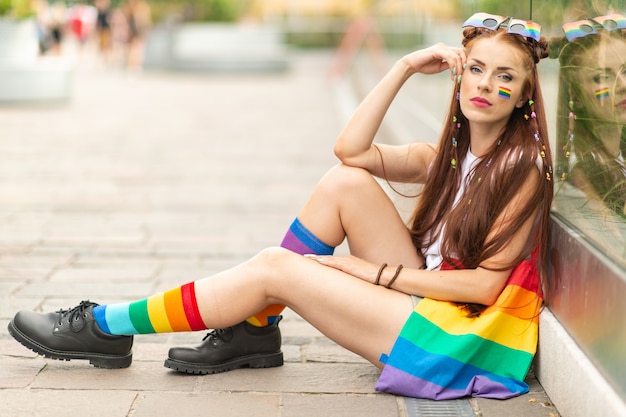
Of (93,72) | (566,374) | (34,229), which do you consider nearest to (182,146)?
(34,229)

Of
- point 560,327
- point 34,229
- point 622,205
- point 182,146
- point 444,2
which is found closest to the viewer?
point 622,205

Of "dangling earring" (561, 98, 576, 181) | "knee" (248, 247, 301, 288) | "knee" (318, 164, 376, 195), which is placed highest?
"dangling earring" (561, 98, 576, 181)

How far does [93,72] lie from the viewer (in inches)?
854

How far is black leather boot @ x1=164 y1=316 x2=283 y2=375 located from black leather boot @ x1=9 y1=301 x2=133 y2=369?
21 cm

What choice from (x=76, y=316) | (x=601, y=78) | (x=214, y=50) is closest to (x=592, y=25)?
(x=601, y=78)

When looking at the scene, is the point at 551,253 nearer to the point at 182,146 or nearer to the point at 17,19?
the point at 182,146

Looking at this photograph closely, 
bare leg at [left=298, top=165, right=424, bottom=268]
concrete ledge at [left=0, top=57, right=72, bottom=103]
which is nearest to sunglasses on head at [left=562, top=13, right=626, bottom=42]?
bare leg at [left=298, top=165, right=424, bottom=268]

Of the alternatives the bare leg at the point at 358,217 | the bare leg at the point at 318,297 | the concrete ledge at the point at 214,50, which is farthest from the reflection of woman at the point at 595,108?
the concrete ledge at the point at 214,50

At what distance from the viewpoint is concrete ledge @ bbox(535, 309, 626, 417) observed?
2.63 m

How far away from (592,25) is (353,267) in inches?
42.6

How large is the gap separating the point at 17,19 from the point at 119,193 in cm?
717

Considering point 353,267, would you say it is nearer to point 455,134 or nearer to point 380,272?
point 380,272

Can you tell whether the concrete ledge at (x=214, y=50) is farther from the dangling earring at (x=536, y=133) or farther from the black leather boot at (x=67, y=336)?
the dangling earring at (x=536, y=133)

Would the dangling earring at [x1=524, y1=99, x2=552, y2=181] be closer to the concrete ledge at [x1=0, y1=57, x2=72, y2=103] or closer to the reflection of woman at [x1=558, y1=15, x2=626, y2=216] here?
the reflection of woman at [x1=558, y1=15, x2=626, y2=216]
